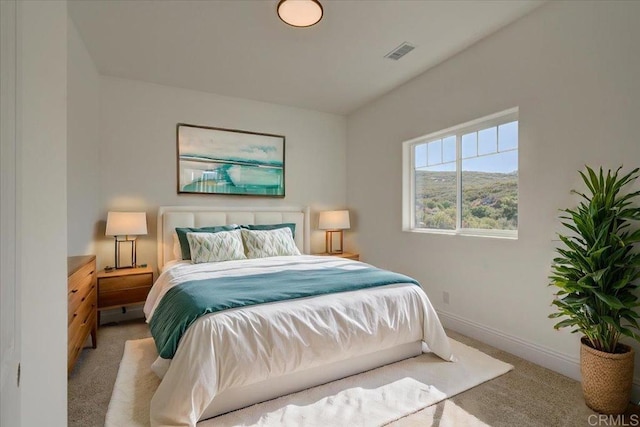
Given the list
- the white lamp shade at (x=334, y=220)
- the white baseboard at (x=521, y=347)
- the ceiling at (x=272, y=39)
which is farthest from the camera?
the white lamp shade at (x=334, y=220)

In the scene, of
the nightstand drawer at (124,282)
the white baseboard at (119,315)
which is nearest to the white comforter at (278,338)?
the nightstand drawer at (124,282)

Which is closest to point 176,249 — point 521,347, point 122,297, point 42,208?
point 122,297

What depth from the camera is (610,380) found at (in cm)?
181

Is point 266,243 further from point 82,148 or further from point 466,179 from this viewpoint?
point 466,179

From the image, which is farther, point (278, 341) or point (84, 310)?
point (84, 310)

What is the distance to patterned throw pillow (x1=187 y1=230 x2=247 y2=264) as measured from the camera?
3238 mm

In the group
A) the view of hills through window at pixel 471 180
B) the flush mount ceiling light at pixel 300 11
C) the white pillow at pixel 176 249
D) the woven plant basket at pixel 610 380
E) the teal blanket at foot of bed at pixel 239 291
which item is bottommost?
the woven plant basket at pixel 610 380

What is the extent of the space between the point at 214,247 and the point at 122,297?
104 centimetres

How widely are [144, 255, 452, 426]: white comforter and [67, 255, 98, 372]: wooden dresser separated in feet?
1.91

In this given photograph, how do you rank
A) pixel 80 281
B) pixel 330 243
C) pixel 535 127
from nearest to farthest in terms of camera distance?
pixel 80 281, pixel 535 127, pixel 330 243

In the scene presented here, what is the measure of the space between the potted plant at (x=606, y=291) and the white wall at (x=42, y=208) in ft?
8.42

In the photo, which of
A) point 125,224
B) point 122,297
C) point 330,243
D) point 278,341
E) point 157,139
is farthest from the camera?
point 330,243

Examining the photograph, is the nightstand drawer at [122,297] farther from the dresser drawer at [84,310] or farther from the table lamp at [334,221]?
the table lamp at [334,221]

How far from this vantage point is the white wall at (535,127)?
207 centimetres
